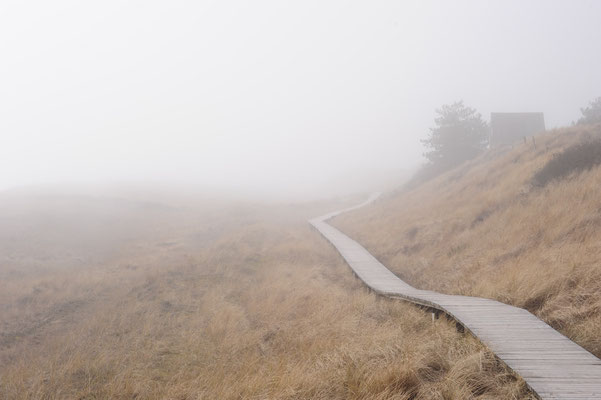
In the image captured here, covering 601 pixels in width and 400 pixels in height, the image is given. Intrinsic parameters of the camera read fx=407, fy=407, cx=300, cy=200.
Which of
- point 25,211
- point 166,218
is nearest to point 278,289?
point 166,218

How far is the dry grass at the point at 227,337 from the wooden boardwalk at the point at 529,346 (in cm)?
27

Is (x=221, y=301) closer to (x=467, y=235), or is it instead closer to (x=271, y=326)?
(x=271, y=326)

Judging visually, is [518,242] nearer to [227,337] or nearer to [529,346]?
[529,346]

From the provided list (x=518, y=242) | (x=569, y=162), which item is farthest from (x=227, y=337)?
(x=569, y=162)

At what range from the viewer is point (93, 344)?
29.8ft

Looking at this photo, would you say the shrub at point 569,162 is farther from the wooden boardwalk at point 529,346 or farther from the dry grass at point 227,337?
the wooden boardwalk at point 529,346

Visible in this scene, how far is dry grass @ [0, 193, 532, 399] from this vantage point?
5.58 m

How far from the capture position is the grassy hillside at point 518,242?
7703 mm

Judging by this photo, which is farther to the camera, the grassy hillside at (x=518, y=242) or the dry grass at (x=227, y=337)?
the grassy hillside at (x=518, y=242)

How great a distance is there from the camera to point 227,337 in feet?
29.3

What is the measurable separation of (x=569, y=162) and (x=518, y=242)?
6.74m

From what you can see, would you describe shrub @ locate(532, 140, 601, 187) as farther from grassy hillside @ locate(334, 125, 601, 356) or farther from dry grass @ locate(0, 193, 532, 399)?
dry grass @ locate(0, 193, 532, 399)

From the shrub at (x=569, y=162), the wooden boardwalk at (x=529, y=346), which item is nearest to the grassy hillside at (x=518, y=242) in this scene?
the shrub at (x=569, y=162)

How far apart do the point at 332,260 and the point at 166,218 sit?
2107 cm
